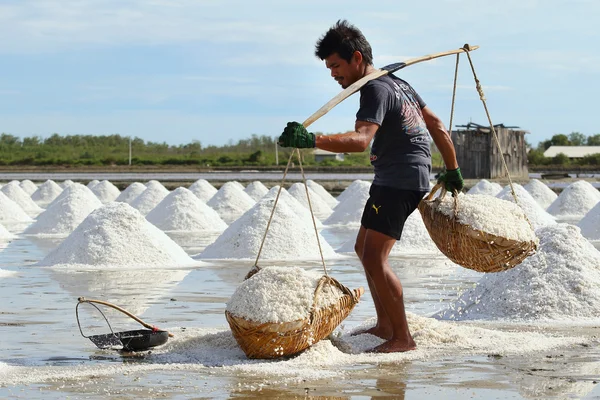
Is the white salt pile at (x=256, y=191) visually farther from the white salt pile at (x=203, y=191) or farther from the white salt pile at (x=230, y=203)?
the white salt pile at (x=230, y=203)

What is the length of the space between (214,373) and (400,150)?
1266 millimetres

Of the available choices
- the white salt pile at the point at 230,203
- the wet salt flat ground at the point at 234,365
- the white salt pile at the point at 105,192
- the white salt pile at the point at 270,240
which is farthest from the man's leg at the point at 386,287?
the white salt pile at the point at 105,192

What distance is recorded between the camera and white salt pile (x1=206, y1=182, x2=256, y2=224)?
61.7 ft

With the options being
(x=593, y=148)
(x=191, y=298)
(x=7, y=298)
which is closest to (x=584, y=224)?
(x=191, y=298)

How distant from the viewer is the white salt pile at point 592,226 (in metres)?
12.6

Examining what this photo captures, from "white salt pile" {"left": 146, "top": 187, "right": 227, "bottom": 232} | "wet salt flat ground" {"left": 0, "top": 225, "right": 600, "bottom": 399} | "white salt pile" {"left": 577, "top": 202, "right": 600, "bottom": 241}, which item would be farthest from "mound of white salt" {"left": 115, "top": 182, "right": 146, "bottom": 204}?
"wet salt flat ground" {"left": 0, "top": 225, "right": 600, "bottom": 399}

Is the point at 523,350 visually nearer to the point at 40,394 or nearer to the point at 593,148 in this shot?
the point at 40,394

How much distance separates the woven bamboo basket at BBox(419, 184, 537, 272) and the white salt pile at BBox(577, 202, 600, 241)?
8224mm

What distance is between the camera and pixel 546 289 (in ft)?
18.8

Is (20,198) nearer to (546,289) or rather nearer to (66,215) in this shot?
(66,215)

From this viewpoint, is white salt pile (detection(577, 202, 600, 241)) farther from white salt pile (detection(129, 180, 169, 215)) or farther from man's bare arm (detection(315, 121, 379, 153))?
man's bare arm (detection(315, 121, 379, 153))

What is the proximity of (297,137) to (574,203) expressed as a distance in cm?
1493

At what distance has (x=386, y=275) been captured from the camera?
4.56 metres

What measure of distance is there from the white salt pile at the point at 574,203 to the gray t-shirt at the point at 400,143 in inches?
536
